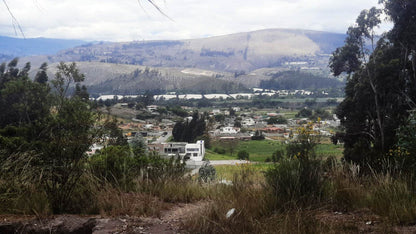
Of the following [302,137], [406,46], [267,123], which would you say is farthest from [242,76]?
[302,137]

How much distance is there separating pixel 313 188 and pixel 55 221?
2.55 m

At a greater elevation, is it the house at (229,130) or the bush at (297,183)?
the bush at (297,183)

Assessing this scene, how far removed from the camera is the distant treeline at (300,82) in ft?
450

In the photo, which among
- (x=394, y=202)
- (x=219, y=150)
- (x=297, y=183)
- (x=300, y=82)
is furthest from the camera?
(x=300, y=82)

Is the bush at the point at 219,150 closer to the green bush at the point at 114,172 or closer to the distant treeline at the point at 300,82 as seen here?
the green bush at the point at 114,172

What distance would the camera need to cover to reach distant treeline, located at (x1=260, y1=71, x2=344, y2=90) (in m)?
137

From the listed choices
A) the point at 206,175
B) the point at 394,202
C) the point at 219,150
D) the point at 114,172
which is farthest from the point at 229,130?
the point at 394,202

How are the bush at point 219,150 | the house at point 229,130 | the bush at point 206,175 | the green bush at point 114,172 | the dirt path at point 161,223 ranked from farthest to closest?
→ 1. the house at point 229,130
2. the bush at point 219,150
3. the bush at point 206,175
4. the green bush at point 114,172
5. the dirt path at point 161,223

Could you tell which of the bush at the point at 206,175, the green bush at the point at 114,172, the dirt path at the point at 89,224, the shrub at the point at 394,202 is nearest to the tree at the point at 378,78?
the bush at the point at 206,175

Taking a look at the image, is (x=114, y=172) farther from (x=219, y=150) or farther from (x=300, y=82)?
(x=300, y=82)

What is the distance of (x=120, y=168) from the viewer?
4785 millimetres

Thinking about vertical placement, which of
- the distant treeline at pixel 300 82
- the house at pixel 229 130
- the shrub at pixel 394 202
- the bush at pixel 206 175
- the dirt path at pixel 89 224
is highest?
the shrub at pixel 394 202

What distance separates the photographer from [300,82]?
141 metres

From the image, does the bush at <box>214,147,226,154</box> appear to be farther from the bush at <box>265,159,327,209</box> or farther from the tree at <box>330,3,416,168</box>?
the bush at <box>265,159,327,209</box>
